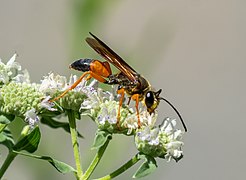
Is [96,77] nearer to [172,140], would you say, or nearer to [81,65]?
[81,65]

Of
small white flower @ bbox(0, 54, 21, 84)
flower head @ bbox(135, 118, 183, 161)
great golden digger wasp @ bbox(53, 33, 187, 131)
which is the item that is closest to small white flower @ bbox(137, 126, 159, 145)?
flower head @ bbox(135, 118, 183, 161)

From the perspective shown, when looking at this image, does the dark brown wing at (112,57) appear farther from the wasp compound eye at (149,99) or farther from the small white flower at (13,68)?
the small white flower at (13,68)

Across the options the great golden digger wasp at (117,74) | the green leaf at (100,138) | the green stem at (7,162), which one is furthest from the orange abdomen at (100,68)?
the green stem at (7,162)

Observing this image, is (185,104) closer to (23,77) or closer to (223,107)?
(223,107)

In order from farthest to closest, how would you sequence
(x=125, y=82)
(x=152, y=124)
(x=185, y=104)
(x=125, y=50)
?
1. (x=185, y=104)
2. (x=125, y=50)
3. (x=125, y=82)
4. (x=152, y=124)

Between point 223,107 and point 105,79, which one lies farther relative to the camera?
point 223,107

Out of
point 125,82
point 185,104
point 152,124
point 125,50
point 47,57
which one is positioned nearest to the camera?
point 152,124

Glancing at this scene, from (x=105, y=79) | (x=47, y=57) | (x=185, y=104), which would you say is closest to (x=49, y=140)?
(x=105, y=79)
